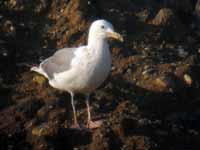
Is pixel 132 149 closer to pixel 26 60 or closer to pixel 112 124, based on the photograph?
pixel 112 124

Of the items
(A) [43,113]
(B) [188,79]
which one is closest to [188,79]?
(B) [188,79]

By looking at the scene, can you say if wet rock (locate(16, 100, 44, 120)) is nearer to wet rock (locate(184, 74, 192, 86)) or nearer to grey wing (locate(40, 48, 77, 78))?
grey wing (locate(40, 48, 77, 78))

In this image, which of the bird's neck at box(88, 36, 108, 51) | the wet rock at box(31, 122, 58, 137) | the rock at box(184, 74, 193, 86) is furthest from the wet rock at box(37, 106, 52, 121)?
the rock at box(184, 74, 193, 86)

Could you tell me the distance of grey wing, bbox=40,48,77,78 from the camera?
776cm

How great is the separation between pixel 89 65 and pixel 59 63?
71 cm

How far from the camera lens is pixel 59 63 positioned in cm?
798

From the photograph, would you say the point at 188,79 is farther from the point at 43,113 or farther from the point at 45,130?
the point at 45,130

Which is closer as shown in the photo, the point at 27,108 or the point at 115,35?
the point at 115,35

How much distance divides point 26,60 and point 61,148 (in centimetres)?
274

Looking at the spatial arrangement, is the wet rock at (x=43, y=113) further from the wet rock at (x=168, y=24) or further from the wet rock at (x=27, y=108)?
the wet rock at (x=168, y=24)

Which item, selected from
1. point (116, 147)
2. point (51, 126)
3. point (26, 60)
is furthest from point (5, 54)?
point (116, 147)

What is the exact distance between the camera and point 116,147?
7441 mm

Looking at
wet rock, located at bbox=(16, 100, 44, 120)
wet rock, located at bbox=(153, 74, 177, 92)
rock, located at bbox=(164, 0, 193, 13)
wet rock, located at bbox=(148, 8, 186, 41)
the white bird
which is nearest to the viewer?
the white bird

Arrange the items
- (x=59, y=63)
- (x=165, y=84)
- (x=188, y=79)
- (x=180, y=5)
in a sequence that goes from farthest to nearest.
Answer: (x=180, y=5) < (x=188, y=79) < (x=165, y=84) < (x=59, y=63)
